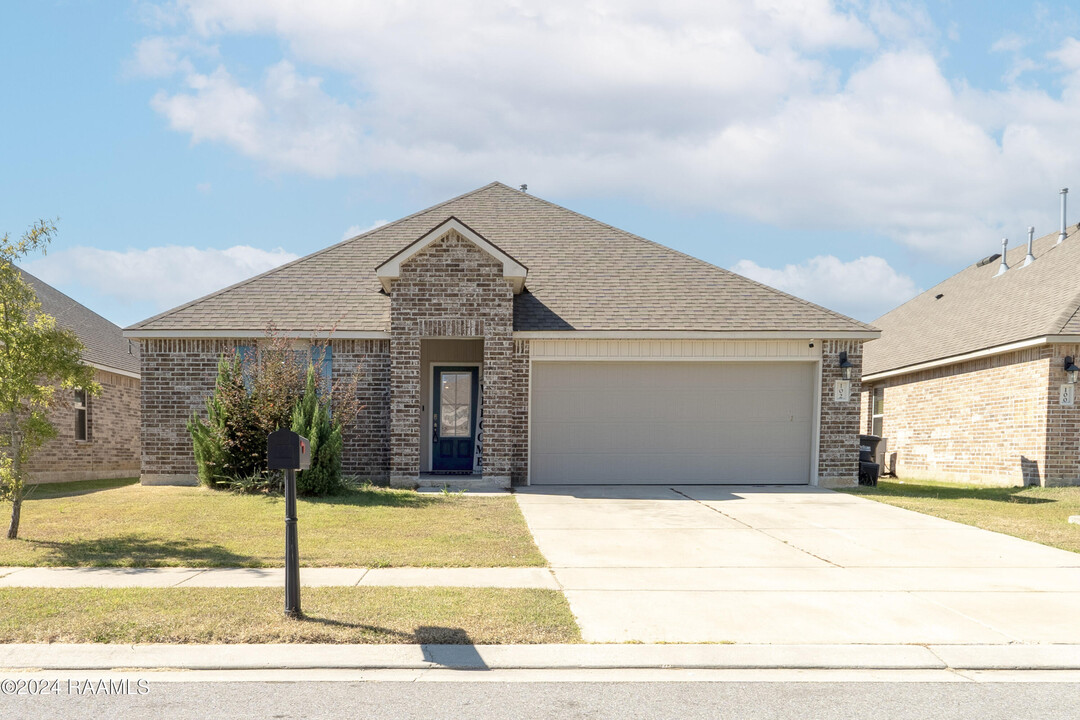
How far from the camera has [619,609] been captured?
21.9ft

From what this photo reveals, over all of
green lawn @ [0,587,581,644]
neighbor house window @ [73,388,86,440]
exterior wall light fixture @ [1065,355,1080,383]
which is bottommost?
green lawn @ [0,587,581,644]

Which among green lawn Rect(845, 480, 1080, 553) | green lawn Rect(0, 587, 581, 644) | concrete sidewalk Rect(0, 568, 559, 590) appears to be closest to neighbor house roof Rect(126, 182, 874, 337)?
green lawn Rect(845, 480, 1080, 553)

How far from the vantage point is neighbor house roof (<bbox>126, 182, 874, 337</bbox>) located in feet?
51.7

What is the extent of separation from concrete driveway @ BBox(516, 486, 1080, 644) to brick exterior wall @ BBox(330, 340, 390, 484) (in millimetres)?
3892

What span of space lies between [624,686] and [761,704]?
33.1 inches

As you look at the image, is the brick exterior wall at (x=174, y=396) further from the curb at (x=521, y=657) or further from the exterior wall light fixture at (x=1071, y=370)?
the exterior wall light fixture at (x=1071, y=370)

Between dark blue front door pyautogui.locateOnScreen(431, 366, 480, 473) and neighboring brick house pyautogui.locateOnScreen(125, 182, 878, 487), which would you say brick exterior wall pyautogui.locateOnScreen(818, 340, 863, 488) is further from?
dark blue front door pyautogui.locateOnScreen(431, 366, 480, 473)

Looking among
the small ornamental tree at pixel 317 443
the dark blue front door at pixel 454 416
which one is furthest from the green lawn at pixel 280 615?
the dark blue front door at pixel 454 416

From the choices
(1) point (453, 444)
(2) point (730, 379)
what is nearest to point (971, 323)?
(2) point (730, 379)

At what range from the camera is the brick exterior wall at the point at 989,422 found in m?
16.2

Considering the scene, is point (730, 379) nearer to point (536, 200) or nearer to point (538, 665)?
point (536, 200)

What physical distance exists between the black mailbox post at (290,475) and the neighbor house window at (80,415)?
16574 mm

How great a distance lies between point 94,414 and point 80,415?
0.53 metres

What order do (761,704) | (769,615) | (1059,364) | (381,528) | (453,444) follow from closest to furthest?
(761,704) → (769,615) → (381,528) → (1059,364) → (453,444)
